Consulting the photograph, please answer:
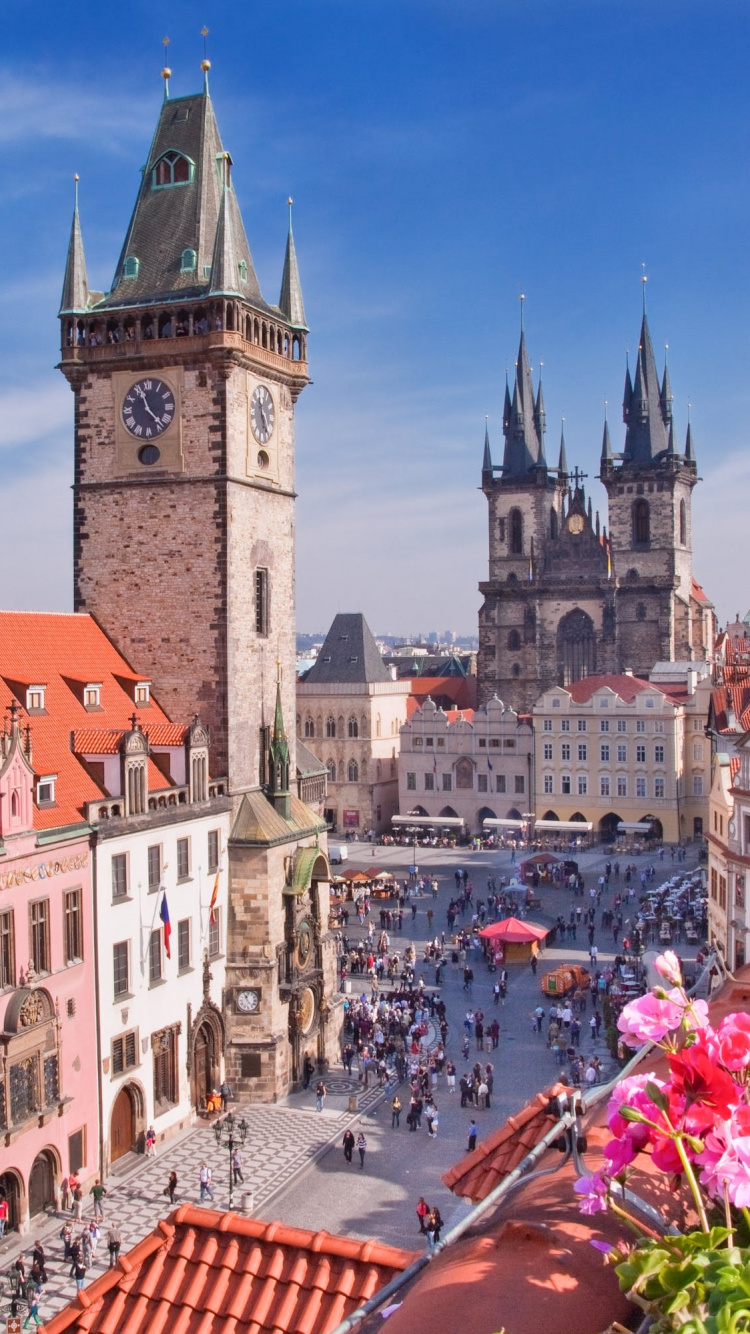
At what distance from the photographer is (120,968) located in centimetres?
3184

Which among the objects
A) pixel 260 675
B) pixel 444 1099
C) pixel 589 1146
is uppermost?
pixel 260 675

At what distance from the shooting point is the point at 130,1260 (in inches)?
424

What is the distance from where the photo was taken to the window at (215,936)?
36.1m

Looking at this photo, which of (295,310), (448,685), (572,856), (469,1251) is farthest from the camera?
(448,685)

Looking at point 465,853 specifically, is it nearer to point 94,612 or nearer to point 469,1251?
point 94,612

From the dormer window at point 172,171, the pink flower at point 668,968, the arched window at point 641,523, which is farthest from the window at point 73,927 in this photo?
the arched window at point 641,523

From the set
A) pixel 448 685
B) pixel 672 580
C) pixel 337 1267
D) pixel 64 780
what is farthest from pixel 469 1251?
pixel 448 685

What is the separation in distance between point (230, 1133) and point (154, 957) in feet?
15.5

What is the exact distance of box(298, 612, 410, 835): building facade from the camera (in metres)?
99.8

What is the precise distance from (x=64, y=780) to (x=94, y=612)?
9.06 metres

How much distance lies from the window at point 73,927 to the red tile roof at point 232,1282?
19.5m

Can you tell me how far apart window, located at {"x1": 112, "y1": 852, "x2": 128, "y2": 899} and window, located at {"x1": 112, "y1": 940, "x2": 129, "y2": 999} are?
3.87 ft

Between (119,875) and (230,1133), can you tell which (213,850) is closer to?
(119,875)

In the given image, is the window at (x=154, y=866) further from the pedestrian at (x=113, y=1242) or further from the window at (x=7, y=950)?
the pedestrian at (x=113, y=1242)
